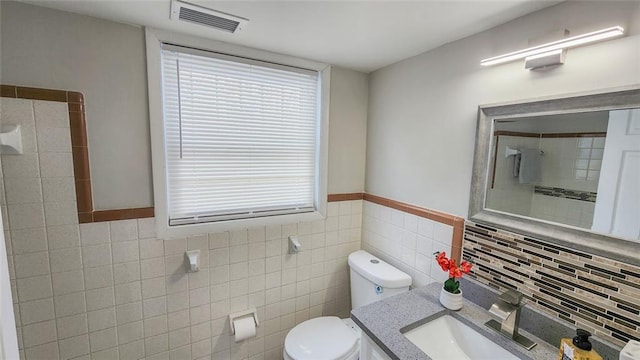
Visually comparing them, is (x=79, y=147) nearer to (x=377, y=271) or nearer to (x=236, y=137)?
(x=236, y=137)

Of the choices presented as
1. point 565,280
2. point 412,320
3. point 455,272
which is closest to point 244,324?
point 412,320

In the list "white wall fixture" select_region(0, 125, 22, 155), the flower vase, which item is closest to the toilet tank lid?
the flower vase

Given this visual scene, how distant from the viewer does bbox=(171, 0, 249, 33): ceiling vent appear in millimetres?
1145

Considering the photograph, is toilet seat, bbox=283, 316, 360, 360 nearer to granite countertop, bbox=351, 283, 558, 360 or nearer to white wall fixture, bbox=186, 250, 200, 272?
granite countertop, bbox=351, 283, 558, 360

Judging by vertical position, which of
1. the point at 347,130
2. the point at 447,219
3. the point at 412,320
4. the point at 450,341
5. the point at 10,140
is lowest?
the point at 450,341

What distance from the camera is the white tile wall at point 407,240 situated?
1525 mm

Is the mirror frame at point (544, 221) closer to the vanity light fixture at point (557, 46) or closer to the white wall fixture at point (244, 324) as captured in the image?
the vanity light fixture at point (557, 46)

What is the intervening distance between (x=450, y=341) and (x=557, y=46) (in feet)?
4.35

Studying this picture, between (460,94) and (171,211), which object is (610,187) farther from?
(171,211)

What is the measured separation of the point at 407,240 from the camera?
1714 millimetres

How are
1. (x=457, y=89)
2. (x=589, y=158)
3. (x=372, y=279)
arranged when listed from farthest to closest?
(x=372, y=279), (x=457, y=89), (x=589, y=158)

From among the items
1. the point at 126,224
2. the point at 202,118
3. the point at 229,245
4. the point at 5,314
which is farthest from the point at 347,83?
the point at 5,314

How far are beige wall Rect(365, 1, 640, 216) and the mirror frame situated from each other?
0.13 ft

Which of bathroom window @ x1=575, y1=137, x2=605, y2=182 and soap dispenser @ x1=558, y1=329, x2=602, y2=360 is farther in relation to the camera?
bathroom window @ x1=575, y1=137, x2=605, y2=182
